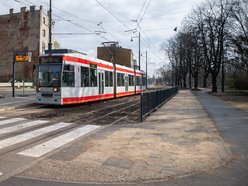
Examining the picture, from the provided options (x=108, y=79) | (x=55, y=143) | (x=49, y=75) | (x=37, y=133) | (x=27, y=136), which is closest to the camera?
(x=55, y=143)

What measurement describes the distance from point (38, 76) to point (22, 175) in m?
13.7

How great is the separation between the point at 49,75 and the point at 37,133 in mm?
8734

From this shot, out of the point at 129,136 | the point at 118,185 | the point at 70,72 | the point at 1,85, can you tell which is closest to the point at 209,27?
the point at 70,72

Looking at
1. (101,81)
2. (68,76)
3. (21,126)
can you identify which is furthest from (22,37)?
(21,126)

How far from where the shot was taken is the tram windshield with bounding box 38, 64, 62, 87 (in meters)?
18.1

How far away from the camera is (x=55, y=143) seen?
8562 mm

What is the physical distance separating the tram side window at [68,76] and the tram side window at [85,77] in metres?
1.13

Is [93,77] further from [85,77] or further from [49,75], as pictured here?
[49,75]

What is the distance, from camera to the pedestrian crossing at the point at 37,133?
25.7ft

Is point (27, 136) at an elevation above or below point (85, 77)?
below

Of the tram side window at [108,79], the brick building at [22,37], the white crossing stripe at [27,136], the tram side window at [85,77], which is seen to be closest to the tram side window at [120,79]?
the tram side window at [108,79]

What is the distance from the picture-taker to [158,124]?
12.5 m

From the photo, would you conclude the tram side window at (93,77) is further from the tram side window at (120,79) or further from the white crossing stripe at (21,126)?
the white crossing stripe at (21,126)

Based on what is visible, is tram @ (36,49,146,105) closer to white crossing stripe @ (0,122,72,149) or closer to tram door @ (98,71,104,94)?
tram door @ (98,71,104,94)
